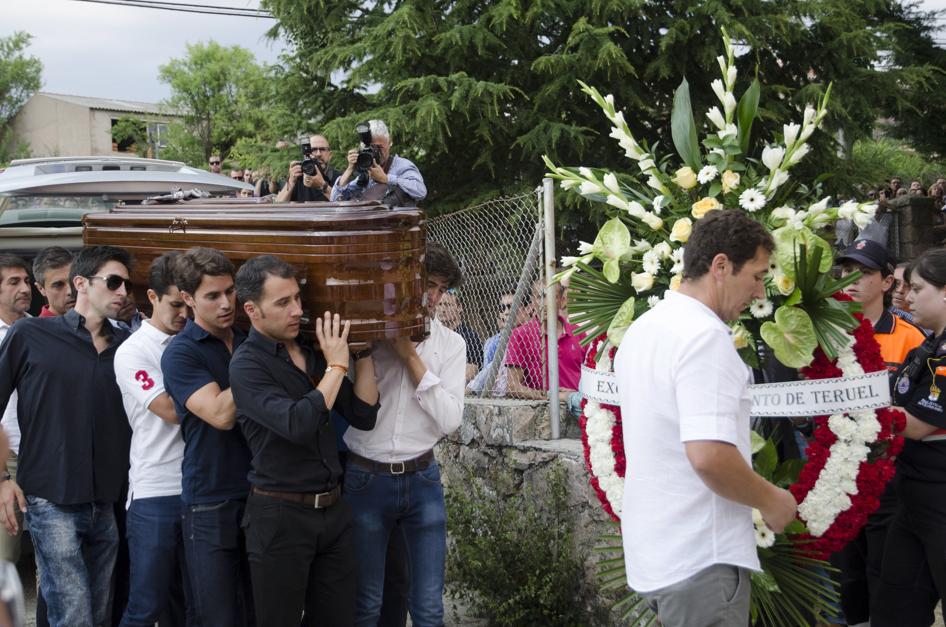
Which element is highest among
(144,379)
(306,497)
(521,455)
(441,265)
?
(441,265)

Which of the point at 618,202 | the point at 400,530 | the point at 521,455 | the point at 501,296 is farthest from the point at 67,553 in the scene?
the point at 501,296

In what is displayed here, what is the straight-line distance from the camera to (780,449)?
4.02 meters

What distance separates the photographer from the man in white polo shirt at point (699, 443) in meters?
2.70

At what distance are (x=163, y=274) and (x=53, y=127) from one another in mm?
58957

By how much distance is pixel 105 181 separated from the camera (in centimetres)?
680

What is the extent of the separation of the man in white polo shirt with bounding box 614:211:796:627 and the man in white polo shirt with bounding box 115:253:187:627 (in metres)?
2.14

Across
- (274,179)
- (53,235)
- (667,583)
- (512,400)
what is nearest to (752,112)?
(667,583)

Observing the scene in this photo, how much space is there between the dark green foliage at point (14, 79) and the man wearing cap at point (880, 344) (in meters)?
58.8

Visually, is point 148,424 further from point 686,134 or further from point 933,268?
point 933,268

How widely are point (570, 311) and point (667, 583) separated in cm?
152

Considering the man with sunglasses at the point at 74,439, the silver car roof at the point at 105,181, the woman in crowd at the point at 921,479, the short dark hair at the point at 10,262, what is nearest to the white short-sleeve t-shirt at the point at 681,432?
the woman in crowd at the point at 921,479

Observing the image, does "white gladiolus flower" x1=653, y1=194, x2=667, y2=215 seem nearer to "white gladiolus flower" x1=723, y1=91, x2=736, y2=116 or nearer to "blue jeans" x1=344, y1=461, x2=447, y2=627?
"white gladiolus flower" x1=723, y1=91, x2=736, y2=116

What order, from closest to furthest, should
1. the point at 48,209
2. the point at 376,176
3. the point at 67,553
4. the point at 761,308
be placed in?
the point at 761,308, the point at 67,553, the point at 376,176, the point at 48,209

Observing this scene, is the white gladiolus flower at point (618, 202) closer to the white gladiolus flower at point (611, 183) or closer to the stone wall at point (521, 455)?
the white gladiolus flower at point (611, 183)
